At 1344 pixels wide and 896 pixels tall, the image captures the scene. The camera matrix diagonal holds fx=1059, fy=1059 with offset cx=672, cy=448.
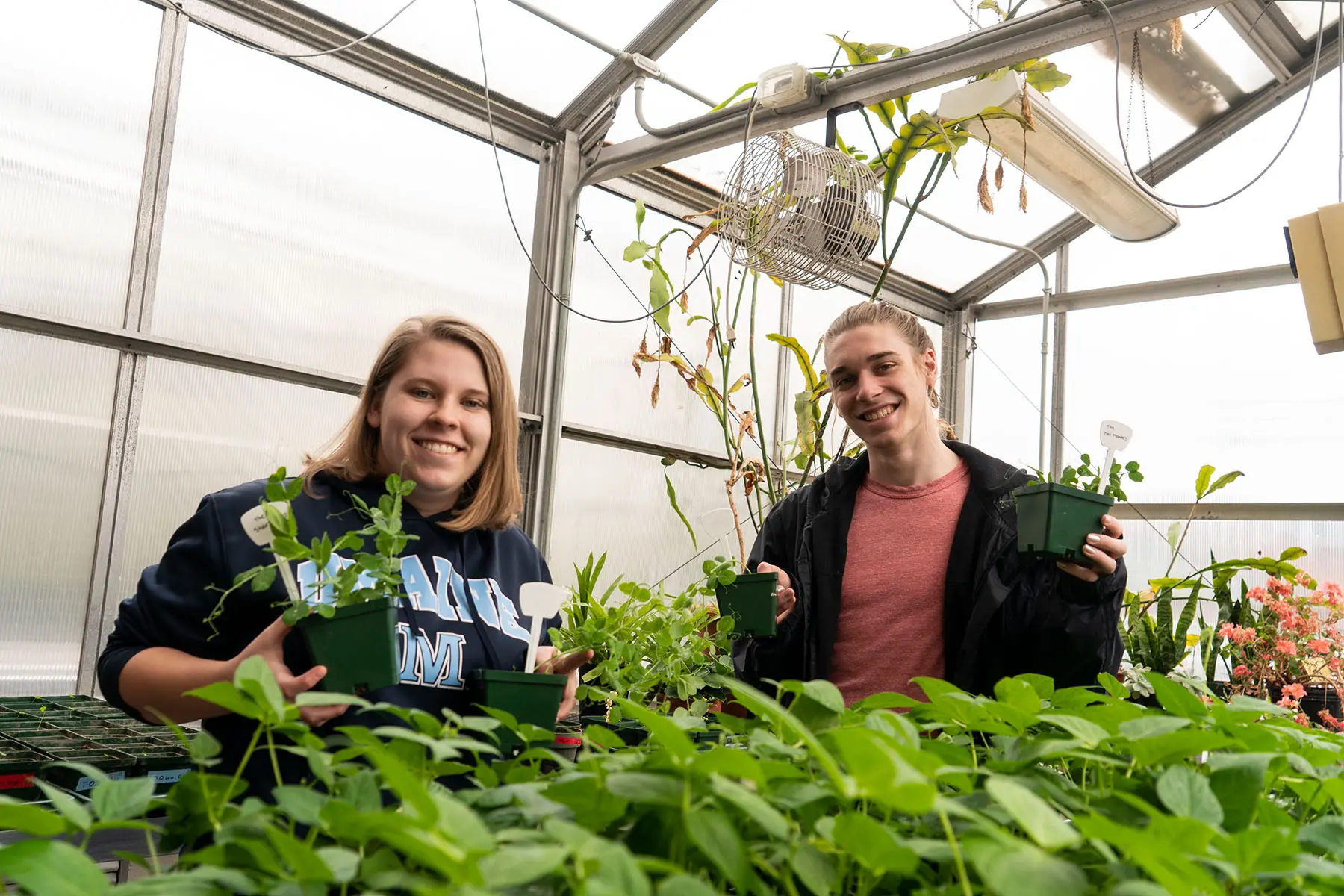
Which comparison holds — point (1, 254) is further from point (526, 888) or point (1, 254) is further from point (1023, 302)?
point (1023, 302)

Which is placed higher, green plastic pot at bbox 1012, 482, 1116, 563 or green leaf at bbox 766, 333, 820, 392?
green leaf at bbox 766, 333, 820, 392

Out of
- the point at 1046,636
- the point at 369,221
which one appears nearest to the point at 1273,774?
the point at 1046,636

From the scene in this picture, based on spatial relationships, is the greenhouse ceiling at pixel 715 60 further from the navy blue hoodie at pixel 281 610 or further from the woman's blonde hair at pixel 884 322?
the navy blue hoodie at pixel 281 610

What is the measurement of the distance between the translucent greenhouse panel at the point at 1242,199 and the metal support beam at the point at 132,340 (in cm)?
385

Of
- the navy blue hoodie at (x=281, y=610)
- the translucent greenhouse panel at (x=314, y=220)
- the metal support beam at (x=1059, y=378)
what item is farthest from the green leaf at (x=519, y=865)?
the metal support beam at (x=1059, y=378)

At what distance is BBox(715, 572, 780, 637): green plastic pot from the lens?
1494 millimetres

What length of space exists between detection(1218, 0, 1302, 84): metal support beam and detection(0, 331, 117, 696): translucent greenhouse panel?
12.8 feet

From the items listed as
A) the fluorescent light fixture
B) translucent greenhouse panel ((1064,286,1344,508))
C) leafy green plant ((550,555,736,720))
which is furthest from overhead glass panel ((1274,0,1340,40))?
leafy green plant ((550,555,736,720))

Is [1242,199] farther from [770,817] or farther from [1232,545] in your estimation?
[770,817]

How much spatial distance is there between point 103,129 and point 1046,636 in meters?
2.59

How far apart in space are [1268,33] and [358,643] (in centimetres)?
436

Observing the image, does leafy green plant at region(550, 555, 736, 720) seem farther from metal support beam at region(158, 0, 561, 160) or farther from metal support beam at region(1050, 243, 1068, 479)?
metal support beam at region(1050, 243, 1068, 479)

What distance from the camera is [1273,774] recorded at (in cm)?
59

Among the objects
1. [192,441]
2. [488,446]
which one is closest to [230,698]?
[488,446]
